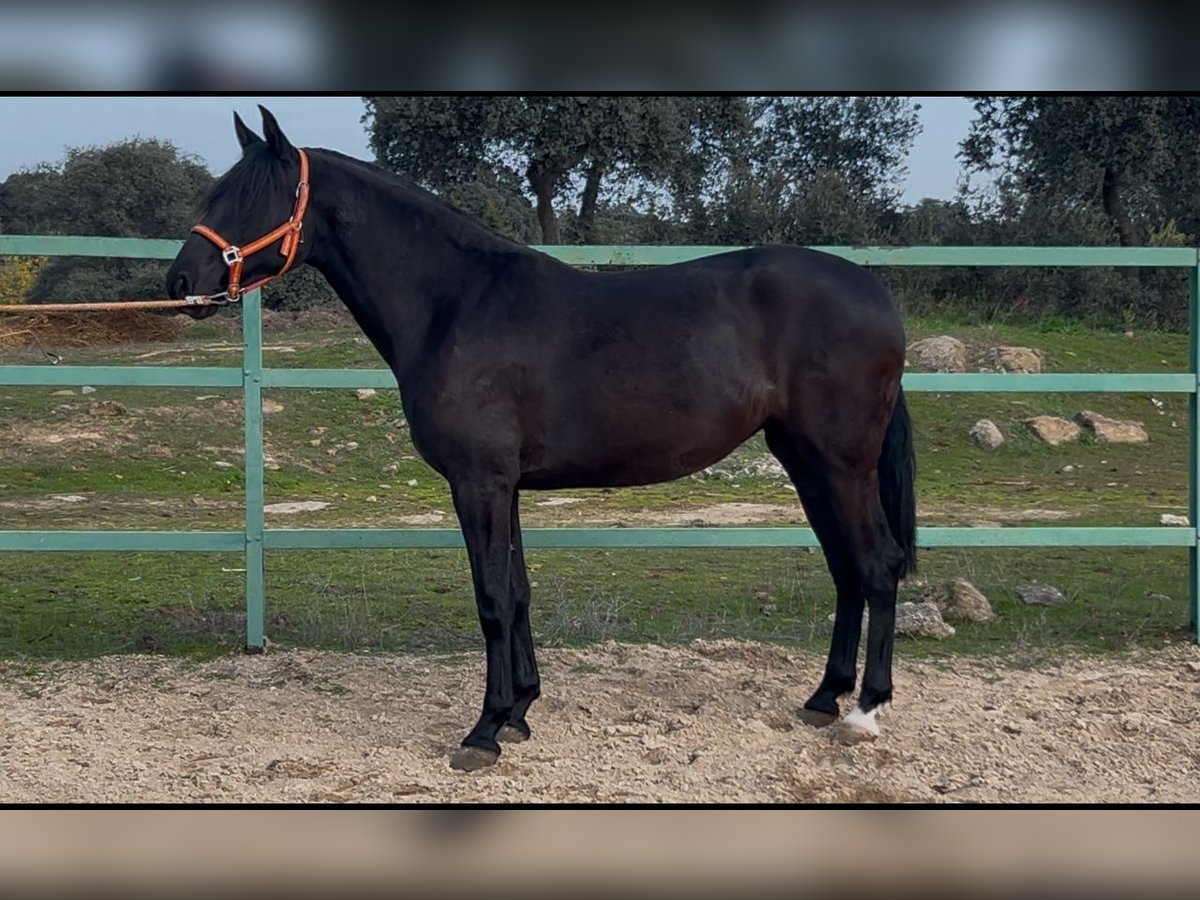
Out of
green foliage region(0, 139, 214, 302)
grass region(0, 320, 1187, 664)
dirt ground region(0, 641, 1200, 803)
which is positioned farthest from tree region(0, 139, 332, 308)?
dirt ground region(0, 641, 1200, 803)

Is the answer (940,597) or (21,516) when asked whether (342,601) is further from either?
(21,516)

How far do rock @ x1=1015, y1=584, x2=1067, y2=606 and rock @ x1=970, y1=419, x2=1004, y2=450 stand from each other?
402cm

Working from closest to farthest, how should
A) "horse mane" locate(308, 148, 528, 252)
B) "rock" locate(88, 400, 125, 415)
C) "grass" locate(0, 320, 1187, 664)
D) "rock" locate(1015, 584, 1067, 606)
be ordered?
"horse mane" locate(308, 148, 528, 252)
"grass" locate(0, 320, 1187, 664)
"rock" locate(1015, 584, 1067, 606)
"rock" locate(88, 400, 125, 415)

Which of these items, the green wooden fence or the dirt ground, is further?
the green wooden fence

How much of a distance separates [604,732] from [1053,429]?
23.3 feet

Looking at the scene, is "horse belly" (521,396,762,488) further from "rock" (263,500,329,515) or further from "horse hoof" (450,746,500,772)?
"rock" (263,500,329,515)

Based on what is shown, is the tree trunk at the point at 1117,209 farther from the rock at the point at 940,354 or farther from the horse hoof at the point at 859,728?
the horse hoof at the point at 859,728

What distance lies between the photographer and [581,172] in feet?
42.4

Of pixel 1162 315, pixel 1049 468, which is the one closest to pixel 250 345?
pixel 1049 468

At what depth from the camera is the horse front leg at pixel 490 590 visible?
3.81 meters

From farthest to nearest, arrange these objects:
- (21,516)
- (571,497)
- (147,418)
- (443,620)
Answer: (147,418), (571,497), (21,516), (443,620)

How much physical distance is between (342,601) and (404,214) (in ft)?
8.17

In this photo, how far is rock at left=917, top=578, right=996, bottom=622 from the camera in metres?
5.49

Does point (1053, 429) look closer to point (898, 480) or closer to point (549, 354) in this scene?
point (898, 480)
